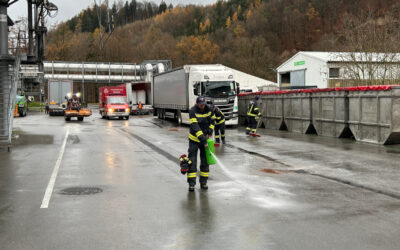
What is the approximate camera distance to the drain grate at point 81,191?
852 cm

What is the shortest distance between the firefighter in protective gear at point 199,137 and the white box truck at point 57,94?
35881 mm

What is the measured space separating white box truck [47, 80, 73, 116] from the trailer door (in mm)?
24143

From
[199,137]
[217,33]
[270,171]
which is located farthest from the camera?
[217,33]

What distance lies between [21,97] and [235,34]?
Answer: 8344 centimetres

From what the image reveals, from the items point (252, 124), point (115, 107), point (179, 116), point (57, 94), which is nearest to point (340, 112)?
point (252, 124)

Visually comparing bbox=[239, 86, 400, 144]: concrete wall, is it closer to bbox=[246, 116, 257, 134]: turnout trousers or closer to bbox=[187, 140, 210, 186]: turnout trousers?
bbox=[246, 116, 257, 134]: turnout trousers

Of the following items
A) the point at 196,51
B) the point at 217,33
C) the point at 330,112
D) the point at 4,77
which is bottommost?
the point at 330,112

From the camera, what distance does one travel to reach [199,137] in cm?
855

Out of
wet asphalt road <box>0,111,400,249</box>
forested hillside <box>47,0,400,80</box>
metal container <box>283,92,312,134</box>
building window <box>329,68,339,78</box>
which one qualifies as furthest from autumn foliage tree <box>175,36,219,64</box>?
wet asphalt road <box>0,111,400,249</box>

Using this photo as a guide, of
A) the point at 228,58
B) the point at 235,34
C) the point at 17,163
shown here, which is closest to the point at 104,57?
the point at 228,58

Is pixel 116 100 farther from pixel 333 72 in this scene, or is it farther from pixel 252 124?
pixel 333 72

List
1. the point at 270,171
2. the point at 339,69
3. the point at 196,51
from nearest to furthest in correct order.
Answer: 1. the point at 270,171
2. the point at 339,69
3. the point at 196,51

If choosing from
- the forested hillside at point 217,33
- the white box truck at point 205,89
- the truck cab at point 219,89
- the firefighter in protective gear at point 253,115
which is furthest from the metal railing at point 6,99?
the forested hillside at point 217,33

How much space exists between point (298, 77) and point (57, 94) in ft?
83.4
